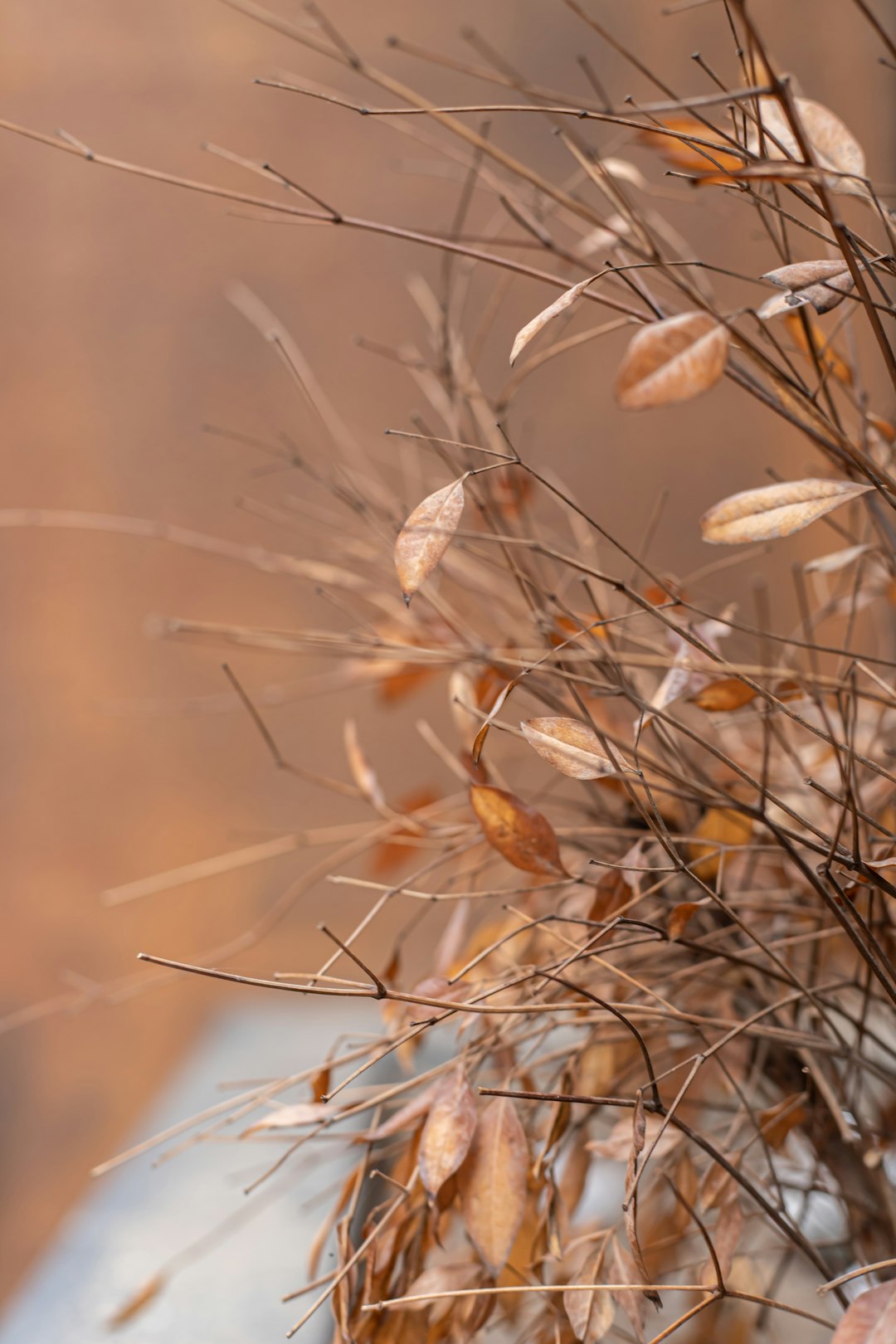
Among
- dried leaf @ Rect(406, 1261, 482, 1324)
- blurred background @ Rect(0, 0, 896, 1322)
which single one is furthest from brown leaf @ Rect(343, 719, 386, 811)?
blurred background @ Rect(0, 0, 896, 1322)

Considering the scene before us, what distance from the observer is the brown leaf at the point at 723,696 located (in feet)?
1.21

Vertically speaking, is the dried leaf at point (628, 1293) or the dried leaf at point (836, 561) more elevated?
the dried leaf at point (836, 561)

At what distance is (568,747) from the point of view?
0.31 metres

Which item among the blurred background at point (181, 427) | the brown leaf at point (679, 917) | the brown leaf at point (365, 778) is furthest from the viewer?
the blurred background at point (181, 427)

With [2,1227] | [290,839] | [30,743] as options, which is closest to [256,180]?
[30,743]

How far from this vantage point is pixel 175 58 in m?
1.65

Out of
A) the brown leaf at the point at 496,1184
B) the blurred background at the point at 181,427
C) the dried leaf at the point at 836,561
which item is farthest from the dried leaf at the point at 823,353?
the blurred background at the point at 181,427

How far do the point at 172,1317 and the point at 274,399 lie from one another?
4.42ft

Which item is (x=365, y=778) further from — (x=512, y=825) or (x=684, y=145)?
(x=684, y=145)

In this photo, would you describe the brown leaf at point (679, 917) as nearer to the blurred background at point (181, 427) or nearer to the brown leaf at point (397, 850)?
the brown leaf at point (397, 850)

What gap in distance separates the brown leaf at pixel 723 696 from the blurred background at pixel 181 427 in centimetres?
128

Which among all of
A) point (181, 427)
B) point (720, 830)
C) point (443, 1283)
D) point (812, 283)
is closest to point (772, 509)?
point (812, 283)

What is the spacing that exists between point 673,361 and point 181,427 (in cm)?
158

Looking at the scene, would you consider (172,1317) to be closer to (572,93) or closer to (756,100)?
(756,100)
